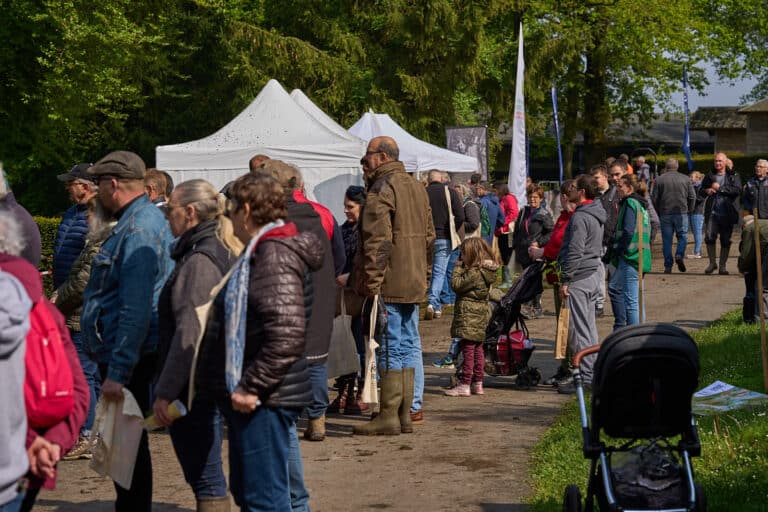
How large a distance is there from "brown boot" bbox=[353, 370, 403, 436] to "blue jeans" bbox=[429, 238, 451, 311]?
7.28 meters

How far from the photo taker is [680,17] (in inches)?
2015

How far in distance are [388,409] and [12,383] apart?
214 inches

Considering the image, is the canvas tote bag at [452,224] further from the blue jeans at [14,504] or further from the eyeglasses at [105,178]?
the blue jeans at [14,504]

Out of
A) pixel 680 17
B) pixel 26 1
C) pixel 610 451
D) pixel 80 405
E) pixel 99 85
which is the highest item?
pixel 680 17

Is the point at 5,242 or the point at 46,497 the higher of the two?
the point at 5,242

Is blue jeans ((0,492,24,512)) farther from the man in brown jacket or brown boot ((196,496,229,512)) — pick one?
the man in brown jacket

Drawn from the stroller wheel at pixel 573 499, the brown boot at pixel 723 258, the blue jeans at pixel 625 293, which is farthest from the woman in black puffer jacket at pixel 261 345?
the brown boot at pixel 723 258

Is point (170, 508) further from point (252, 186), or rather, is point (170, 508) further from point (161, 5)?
point (161, 5)

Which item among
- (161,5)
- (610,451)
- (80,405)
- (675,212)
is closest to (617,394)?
(610,451)

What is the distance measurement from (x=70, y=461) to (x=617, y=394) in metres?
4.36

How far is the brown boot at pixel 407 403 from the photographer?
29.6 feet

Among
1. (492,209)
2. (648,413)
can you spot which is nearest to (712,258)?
(492,209)

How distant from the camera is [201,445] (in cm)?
551

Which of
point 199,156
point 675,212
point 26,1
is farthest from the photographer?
Answer: point 26,1
